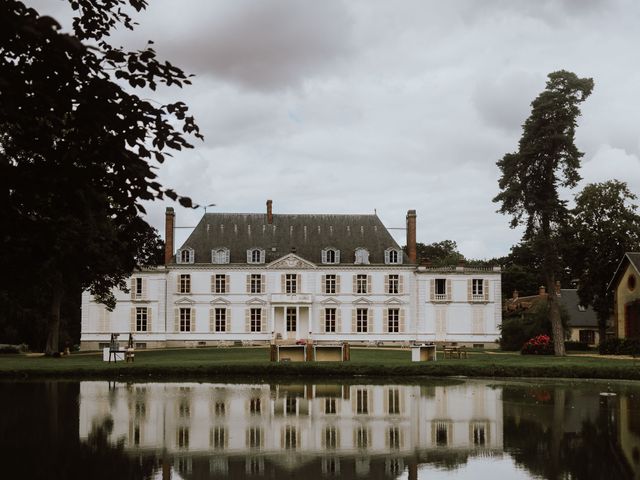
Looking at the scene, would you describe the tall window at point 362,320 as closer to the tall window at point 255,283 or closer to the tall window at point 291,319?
the tall window at point 291,319

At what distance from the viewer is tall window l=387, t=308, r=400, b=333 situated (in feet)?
160

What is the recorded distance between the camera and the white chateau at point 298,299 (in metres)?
48.2

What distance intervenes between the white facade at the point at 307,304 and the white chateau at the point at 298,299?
0.06m

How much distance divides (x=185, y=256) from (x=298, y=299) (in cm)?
772

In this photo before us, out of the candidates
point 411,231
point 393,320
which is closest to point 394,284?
point 393,320

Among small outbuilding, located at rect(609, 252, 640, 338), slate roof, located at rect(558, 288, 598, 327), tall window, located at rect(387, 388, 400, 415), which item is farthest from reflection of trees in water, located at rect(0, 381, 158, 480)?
slate roof, located at rect(558, 288, 598, 327)

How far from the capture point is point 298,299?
4862 cm

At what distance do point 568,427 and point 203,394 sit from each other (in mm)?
8642

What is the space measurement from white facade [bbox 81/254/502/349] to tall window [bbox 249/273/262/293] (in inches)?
2.5

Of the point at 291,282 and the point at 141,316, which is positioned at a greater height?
the point at 291,282

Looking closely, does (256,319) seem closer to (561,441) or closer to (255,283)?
(255,283)

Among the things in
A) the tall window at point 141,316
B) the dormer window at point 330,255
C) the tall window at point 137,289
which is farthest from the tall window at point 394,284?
the tall window at point 137,289

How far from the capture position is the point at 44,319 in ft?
149

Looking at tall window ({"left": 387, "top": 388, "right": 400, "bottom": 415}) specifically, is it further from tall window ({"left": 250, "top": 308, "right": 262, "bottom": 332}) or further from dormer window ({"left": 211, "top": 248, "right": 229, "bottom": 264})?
dormer window ({"left": 211, "top": 248, "right": 229, "bottom": 264})
